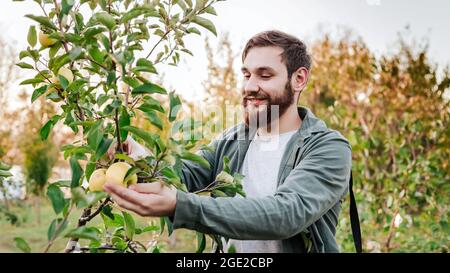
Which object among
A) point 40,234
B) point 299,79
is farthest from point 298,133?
point 40,234

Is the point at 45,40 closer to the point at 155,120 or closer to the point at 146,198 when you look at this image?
the point at 155,120

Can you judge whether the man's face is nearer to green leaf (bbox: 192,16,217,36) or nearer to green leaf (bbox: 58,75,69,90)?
green leaf (bbox: 192,16,217,36)

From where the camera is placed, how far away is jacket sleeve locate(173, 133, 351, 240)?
1066 millimetres

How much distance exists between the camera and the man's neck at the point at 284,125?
1.79 m

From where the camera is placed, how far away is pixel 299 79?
6.11 feet

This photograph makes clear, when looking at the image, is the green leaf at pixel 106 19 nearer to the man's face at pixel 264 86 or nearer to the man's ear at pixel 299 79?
the man's face at pixel 264 86

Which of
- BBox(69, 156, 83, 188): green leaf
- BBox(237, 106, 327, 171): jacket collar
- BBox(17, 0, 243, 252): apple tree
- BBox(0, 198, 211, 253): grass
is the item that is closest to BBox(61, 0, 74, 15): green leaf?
BBox(17, 0, 243, 252): apple tree

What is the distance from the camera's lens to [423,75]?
473 centimetres

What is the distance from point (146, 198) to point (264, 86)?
2.61 feet

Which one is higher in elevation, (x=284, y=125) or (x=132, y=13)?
(x=132, y=13)

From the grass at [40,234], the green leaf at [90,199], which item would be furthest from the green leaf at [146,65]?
the grass at [40,234]

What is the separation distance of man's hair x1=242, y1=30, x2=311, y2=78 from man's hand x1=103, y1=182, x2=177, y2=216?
82 cm
